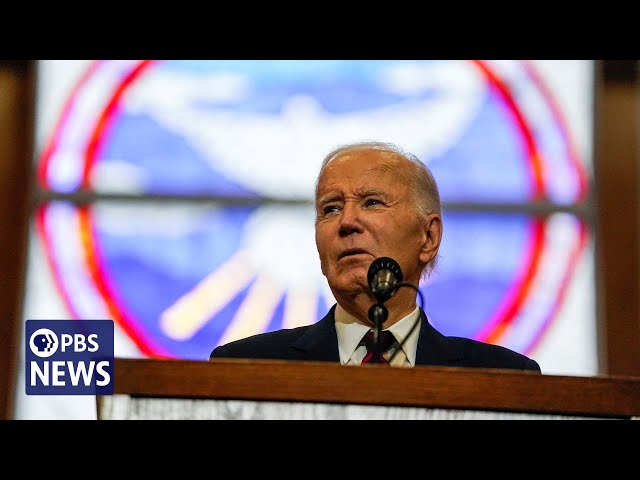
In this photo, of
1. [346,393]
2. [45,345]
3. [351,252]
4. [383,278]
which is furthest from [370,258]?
[346,393]

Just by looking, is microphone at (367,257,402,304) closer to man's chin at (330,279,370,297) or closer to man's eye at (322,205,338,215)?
man's chin at (330,279,370,297)

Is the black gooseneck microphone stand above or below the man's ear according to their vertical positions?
below

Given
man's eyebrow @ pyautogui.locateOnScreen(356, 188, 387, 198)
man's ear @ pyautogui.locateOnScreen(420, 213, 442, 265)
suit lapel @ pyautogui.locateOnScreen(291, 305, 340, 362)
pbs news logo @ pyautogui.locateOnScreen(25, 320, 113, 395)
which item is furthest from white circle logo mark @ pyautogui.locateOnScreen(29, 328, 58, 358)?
man's ear @ pyautogui.locateOnScreen(420, 213, 442, 265)

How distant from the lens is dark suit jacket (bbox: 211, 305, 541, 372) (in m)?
2.85

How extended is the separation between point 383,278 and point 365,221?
0.59 m

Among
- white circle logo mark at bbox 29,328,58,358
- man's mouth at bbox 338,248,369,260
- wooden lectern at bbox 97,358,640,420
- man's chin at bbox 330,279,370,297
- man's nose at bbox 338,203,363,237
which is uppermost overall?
man's nose at bbox 338,203,363,237

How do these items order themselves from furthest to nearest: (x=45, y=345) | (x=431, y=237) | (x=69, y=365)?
1. (x=431, y=237)
2. (x=45, y=345)
3. (x=69, y=365)

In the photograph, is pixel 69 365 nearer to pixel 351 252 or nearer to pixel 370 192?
pixel 351 252

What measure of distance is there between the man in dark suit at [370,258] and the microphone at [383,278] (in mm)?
449

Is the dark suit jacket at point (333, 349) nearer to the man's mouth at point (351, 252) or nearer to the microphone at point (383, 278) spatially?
the man's mouth at point (351, 252)

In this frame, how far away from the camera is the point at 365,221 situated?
298 centimetres

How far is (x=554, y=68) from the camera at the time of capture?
4.66 metres

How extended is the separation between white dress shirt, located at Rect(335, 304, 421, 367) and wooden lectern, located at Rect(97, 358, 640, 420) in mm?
949

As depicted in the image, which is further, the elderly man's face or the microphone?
the elderly man's face
